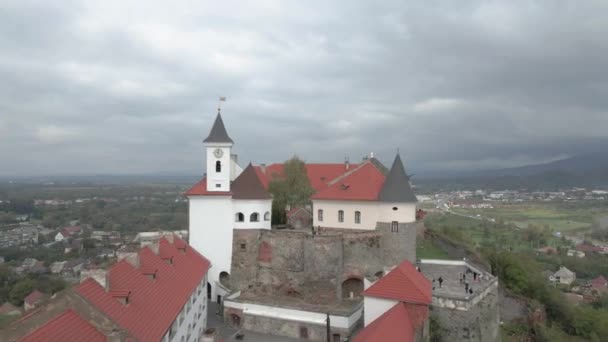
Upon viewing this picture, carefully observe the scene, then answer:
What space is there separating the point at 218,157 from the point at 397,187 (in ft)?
45.9

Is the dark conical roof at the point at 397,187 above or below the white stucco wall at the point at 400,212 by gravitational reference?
above

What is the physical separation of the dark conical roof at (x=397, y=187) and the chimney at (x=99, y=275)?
1891cm

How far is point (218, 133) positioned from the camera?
111 ft

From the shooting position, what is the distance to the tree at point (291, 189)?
124ft

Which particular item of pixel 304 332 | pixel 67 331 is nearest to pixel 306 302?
pixel 304 332

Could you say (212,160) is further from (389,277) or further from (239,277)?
(389,277)

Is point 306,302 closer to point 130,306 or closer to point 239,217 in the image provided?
point 239,217

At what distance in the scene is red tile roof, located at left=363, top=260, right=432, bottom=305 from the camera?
66.0ft

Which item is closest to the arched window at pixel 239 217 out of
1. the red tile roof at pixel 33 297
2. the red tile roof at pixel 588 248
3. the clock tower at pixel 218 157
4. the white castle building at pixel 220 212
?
the white castle building at pixel 220 212

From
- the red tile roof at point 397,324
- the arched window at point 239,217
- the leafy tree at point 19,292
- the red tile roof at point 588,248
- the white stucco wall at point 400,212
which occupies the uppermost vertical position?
the white stucco wall at point 400,212

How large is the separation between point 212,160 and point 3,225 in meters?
112

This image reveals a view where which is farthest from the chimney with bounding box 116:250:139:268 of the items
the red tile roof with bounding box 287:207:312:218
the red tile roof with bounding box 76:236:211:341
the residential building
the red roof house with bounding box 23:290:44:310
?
the residential building

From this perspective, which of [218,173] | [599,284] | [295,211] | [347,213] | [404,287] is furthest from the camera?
[599,284]

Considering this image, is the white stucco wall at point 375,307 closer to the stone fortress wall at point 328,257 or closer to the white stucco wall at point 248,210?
the stone fortress wall at point 328,257
